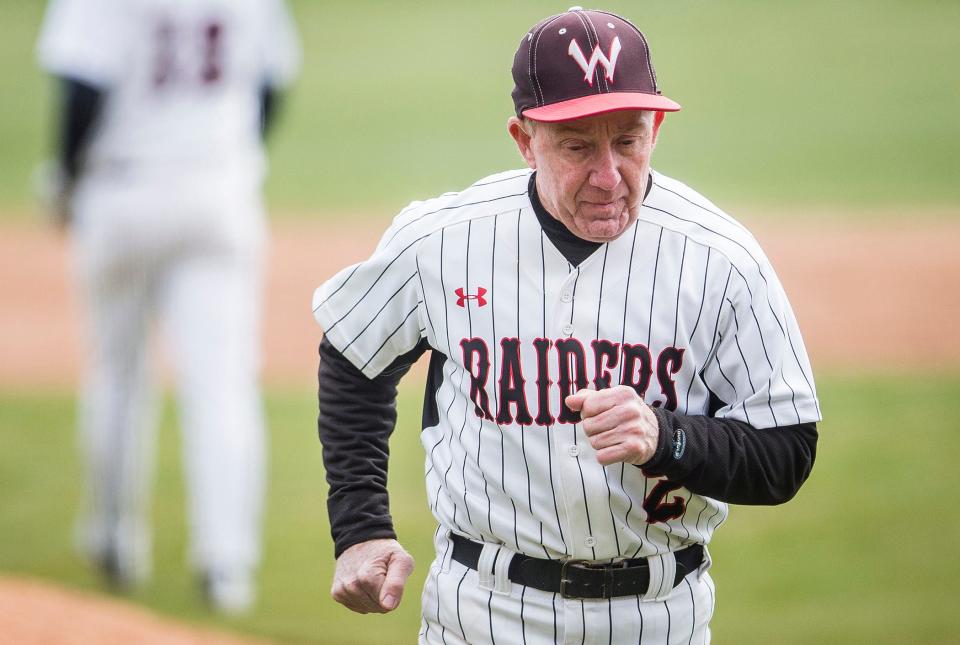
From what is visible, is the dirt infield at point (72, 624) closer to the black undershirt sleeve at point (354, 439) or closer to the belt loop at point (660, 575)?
the black undershirt sleeve at point (354, 439)

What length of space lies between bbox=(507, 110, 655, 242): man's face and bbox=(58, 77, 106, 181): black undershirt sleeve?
9.80ft

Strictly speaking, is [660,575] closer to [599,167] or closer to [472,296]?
[472,296]

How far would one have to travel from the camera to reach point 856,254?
1130cm

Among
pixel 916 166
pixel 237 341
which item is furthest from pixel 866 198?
pixel 237 341

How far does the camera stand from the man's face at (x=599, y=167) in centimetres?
210

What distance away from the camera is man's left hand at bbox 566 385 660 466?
6.58 feet

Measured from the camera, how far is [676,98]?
18328mm

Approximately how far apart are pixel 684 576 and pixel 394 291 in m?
0.73

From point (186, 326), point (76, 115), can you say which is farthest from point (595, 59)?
point (76, 115)

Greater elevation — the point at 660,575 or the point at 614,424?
the point at 614,424

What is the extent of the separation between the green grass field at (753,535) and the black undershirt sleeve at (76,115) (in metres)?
1.69

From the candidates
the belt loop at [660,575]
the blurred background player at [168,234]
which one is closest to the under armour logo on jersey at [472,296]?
the belt loop at [660,575]

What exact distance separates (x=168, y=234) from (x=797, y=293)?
6.44 m

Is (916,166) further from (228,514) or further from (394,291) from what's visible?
(394,291)
